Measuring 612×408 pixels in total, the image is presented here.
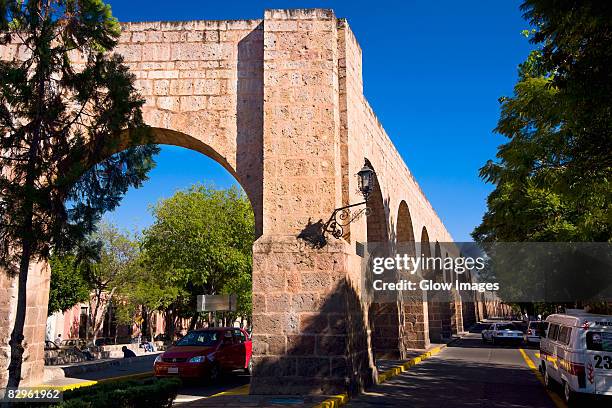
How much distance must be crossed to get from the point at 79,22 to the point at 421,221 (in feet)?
66.3

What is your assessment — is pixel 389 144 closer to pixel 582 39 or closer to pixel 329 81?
pixel 329 81

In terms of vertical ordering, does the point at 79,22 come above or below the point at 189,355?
above

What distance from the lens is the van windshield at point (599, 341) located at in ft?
26.9

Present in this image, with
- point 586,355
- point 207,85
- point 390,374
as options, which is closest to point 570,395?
point 586,355

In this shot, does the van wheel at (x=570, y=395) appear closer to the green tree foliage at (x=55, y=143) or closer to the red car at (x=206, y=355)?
the red car at (x=206, y=355)

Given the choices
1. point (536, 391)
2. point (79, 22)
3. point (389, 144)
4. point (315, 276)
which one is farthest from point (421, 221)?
point (79, 22)

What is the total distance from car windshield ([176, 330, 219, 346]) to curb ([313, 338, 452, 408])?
4074mm

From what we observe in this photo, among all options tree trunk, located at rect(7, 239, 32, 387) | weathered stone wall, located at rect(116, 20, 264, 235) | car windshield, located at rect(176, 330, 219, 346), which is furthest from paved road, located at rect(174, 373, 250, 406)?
tree trunk, located at rect(7, 239, 32, 387)

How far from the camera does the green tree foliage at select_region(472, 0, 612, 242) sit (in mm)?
6477

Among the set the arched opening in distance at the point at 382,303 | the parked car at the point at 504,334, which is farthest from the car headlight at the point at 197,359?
the parked car at the point at 504,334

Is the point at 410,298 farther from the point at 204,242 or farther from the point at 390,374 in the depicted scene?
the point at 204,242

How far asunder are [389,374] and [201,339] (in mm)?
4655

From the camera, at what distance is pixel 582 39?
7.14 metres

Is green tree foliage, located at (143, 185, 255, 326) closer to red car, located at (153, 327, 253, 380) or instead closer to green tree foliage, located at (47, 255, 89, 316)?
green tree foliage, located at (47, 255, 89, 316)
